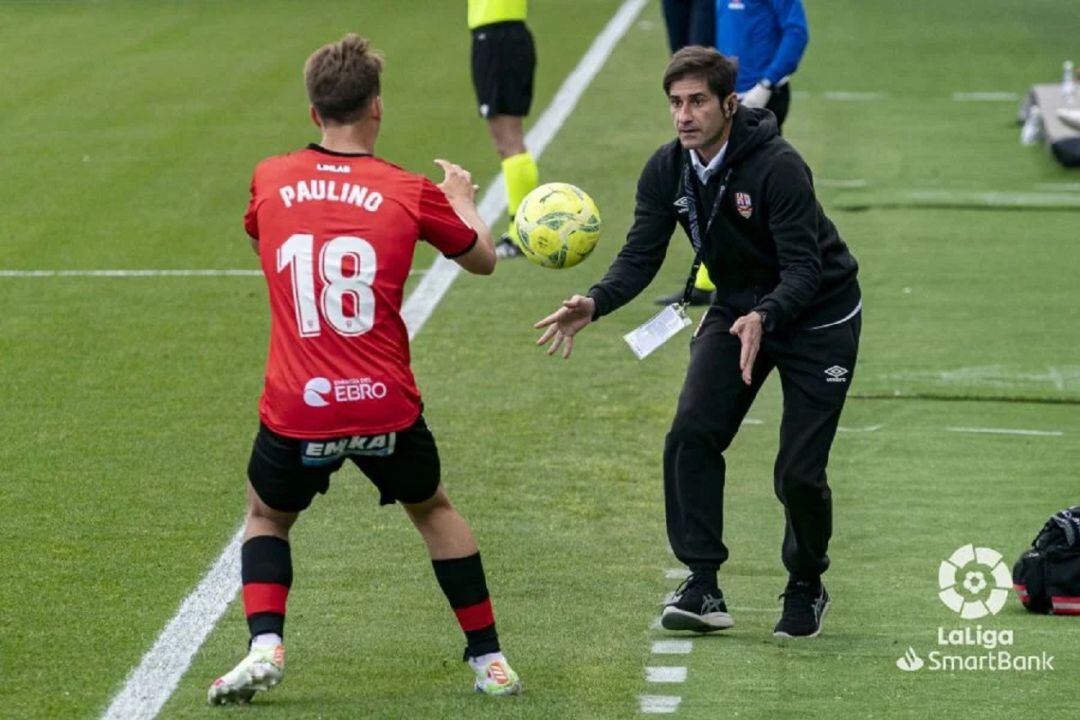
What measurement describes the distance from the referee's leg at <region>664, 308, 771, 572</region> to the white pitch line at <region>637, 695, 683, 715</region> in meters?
0.81

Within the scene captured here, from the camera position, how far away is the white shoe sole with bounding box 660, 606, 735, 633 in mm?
7375

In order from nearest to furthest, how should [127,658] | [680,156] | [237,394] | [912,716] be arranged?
[912,716], [127,658], [680,156], [237,394]

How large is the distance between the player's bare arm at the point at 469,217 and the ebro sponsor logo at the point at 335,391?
526mm

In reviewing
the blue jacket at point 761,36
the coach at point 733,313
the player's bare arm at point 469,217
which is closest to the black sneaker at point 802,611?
the coach at point 733,313

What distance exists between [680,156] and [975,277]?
7121 mm

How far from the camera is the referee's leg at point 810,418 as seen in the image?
7.43m

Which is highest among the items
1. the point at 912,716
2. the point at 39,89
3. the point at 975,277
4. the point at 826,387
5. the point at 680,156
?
the point at 680,156

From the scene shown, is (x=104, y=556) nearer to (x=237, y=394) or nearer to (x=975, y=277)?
(x=237, y=394)

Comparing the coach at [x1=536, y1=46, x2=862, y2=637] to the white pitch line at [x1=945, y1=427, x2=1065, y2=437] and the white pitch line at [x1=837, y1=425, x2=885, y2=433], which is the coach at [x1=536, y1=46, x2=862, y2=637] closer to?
the white pitch line at [x1=837, y1=425, x2=885, y2=433]

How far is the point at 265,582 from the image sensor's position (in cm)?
655

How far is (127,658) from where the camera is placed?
7059 millimetres

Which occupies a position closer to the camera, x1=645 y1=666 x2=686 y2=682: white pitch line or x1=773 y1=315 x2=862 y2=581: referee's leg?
x1=645 y1=666 x2=686 y2=682: white pitch line

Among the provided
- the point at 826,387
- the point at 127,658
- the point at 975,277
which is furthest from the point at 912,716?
the point at 975,277

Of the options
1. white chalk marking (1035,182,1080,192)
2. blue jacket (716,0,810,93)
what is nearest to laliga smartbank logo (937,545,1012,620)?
blue jacket (716,0,810,93)
